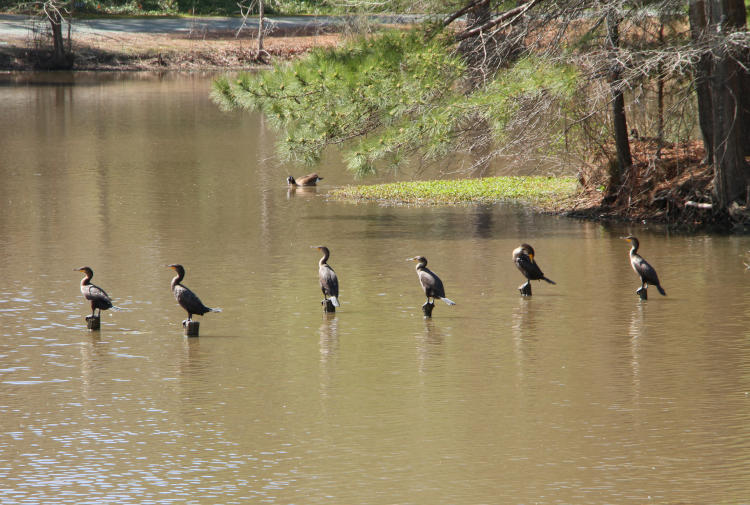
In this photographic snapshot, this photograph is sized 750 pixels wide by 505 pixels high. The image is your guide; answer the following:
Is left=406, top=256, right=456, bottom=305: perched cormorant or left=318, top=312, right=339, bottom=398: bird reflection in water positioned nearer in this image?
left=318, top=312, right=339, bottom=398: bird reflection in water

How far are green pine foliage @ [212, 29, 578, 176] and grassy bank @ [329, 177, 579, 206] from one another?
400 centimetres

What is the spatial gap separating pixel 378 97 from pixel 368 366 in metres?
7.84

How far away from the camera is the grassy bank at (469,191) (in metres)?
21.8

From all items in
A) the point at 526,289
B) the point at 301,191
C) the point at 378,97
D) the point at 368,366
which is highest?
the point at 378,97

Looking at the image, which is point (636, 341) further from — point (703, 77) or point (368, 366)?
point (703, 77)

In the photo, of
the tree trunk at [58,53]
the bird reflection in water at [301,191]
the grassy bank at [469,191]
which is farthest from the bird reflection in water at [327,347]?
the tree trunk at [58,53]

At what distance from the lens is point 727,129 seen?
16984 mm

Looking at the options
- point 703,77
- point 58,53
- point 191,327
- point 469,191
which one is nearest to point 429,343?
point 191,327

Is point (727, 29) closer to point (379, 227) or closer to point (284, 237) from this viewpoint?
point (379, 227)

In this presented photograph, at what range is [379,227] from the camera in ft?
61.0

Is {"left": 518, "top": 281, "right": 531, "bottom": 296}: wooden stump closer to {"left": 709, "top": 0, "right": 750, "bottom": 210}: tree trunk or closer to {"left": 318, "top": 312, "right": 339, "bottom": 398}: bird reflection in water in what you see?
{"left": 318, "top": 312, "right": 339, "bottom": 398}: bird reflection in water

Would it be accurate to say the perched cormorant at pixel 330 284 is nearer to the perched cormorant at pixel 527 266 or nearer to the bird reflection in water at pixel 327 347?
the bird reflection in water at pixel 327 347

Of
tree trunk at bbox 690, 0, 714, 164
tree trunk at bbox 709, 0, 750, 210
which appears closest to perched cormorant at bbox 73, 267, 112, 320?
tree trunk at bbox 690, 0, 714, 164

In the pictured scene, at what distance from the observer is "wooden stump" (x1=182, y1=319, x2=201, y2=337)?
11.4m
